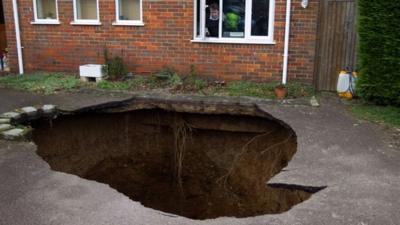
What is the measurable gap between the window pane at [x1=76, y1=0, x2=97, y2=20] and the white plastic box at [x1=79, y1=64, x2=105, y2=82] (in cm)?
135

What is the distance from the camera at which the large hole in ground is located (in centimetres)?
496

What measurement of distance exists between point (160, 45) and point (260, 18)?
2.47 m

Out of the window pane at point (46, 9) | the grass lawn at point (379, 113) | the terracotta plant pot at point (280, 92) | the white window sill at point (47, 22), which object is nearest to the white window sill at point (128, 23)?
the white window sill at point (47, 22)

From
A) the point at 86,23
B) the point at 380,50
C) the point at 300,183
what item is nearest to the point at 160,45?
the point at 86,23

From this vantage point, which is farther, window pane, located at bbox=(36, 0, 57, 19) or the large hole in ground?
window pane, located at bbox=(36, 0, 57, 19)

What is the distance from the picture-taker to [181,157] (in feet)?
20.6

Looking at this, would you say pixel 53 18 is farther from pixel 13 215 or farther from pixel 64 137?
pixel 13 215

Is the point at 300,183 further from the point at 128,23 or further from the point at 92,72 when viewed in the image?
the point at 128,23

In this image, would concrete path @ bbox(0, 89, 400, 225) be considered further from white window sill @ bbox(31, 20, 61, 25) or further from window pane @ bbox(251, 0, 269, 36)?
white window sill @ bbox(31, 20, 61, 25)

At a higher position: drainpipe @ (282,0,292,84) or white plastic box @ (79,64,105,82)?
drainpipe @ (282,0,292,84)

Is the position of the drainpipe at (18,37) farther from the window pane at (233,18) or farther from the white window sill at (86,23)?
the window pane at (233,18)

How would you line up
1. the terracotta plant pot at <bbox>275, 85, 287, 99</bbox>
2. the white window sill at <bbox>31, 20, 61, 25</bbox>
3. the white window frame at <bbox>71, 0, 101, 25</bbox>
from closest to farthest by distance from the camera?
1. the terracotta plant pot at <bbox>275, 85, 287, 99</bbox>
2. the white window frame at <bbox>71, 0, 101, 25</bbox>
3. the white window sill at <bbox>31, 20, 61, 25</bbox>

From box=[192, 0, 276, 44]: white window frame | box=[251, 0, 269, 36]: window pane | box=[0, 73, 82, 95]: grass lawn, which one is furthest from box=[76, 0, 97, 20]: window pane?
box=[251, 0, 269, 36]: window pane

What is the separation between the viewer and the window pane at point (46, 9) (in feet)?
35.0
